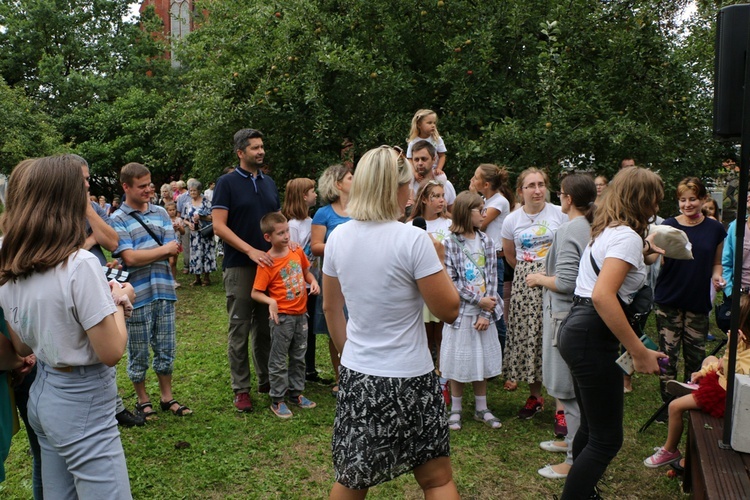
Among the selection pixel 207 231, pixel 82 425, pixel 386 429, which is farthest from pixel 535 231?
pixel 207 231

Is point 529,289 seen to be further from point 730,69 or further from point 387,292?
point 387,292

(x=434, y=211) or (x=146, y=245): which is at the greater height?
(x=434, y=211)

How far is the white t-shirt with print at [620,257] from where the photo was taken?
319 centimetres

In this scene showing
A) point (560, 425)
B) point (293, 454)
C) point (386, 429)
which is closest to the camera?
point (386, 429)

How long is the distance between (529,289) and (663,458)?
5.53ft

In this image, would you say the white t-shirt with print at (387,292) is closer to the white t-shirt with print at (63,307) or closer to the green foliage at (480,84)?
the white t-shirt with print at (63,307)

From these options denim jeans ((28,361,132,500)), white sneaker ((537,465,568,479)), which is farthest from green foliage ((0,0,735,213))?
denim jeans ((28,361,132,500))

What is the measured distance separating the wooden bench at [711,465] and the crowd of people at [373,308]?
28 cm

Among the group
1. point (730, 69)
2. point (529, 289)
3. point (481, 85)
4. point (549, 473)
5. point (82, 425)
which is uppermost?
point (481, 85)

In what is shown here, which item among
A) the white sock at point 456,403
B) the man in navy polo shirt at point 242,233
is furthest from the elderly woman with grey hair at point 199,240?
the white sock at point 456,403

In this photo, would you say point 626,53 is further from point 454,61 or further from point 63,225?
point 63,225

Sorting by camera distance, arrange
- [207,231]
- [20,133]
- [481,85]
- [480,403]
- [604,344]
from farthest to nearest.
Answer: [20,133]
[207,231]
[481,85]
[480,403]
[604,344]

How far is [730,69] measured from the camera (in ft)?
10.6

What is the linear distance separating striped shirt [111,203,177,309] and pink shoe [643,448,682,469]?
12.3 feet
